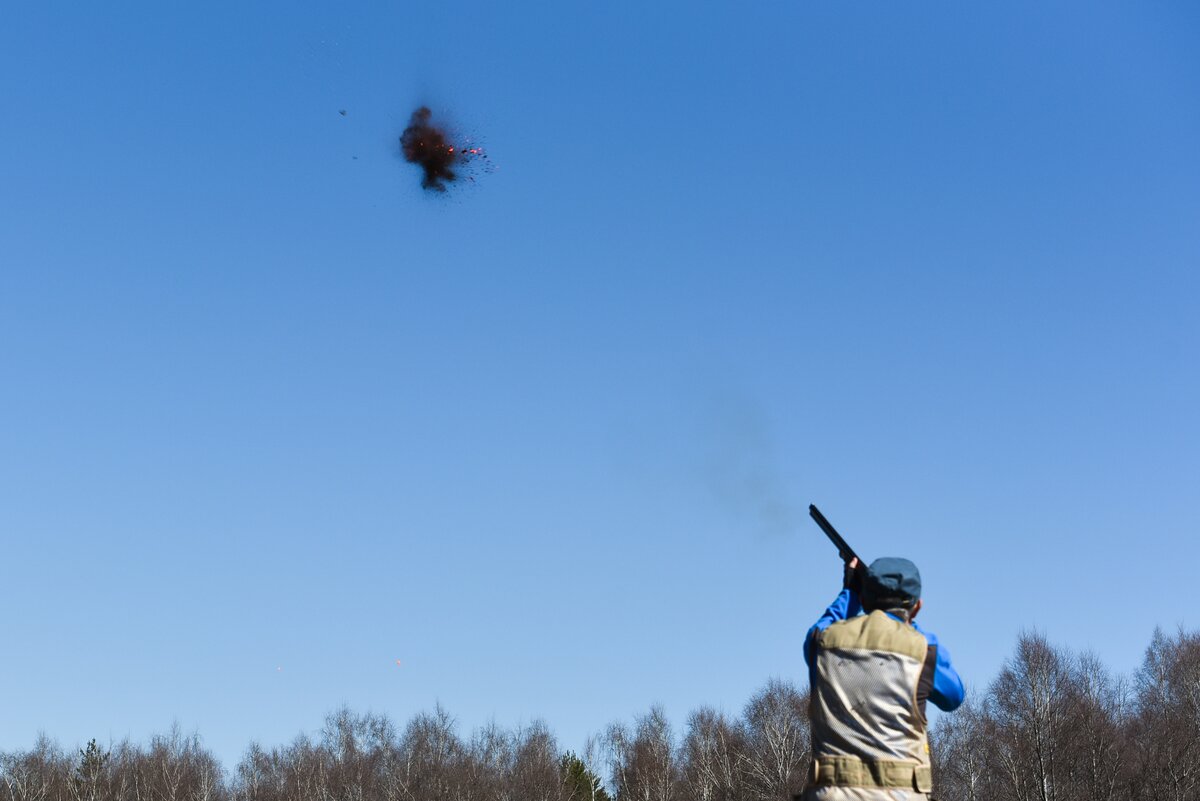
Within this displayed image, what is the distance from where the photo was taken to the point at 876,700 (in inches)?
244

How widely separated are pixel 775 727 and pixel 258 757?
51.8 meters

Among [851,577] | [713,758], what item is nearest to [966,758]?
[713,758]

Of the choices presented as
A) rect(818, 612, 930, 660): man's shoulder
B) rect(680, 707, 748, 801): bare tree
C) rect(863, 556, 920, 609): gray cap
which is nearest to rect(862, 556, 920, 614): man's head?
rect(863, 556, 920, 609): gray cap

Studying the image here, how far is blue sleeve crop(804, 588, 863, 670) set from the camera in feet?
21.4

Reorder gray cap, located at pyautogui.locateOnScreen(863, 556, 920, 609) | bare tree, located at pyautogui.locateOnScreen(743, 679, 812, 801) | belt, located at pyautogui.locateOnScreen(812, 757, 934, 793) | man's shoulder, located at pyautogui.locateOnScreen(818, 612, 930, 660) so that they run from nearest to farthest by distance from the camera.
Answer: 1. belt, located at pyautogui.locateOnScreen(812, 757, 934, 793)
2. man's shoulder, located at pyautogui.locateOnScreen(818, 612, 930, 660)
3. gray cap, located at pyautogui.locateOnScreen(863, 556, 920, 609)
4. bare tree, located at pyautogui.locateOnScreen(743, 679, 812, 801)

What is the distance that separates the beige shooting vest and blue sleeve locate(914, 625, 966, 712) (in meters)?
0.06

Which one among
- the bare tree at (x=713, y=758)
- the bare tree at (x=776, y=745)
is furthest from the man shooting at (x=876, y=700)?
the bare tree at (x=713, y=758)

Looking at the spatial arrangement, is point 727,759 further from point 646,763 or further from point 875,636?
point 875,636

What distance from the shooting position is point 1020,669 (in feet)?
212

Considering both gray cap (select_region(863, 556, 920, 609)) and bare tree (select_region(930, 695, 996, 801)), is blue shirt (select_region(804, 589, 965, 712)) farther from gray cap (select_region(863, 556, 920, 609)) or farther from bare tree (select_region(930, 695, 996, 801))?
bare tree (select_region(930, 695, 996, 801))

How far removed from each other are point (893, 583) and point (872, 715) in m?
0.69

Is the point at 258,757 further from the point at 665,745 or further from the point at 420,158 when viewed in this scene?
the point at 420,158

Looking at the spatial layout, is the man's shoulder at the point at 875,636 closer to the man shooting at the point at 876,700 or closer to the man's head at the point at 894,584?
the man shooting at the point at 876,700

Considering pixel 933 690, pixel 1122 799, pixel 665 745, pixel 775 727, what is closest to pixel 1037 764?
pixel 1122 799
